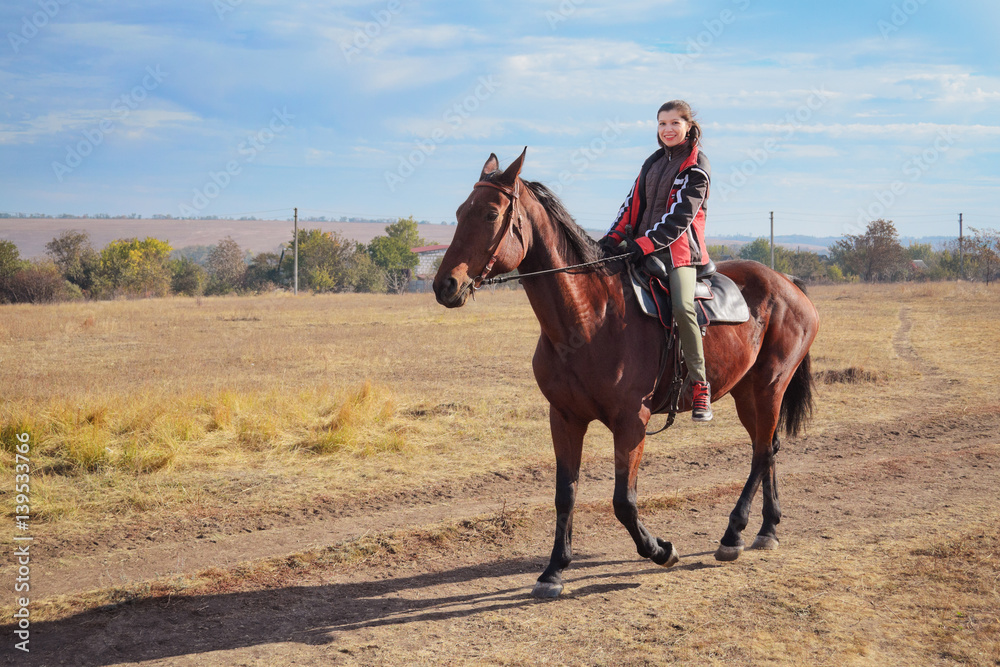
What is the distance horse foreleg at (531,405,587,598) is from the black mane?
1062 mm

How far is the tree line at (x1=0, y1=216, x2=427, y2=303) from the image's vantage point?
35312 mm

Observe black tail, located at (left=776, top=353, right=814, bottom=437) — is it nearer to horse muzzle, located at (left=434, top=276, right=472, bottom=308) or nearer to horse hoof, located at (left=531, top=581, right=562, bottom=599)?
horse hoof, located at (left=531, top=581, right=562, bottom=599)

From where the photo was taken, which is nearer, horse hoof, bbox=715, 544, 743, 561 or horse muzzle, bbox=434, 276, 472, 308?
horse muzzle, bbox=434, 276, 472, 308

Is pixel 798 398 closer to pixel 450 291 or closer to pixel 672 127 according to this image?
pixel 672 127

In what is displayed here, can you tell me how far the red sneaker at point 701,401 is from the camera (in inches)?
193

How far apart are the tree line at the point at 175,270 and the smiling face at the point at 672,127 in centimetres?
3688

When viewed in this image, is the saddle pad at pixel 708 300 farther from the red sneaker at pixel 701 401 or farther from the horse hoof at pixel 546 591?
the horse hoof at pixel 546 591

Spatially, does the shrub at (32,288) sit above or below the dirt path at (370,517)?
above

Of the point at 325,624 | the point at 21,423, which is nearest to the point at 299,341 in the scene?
the point at 21,423

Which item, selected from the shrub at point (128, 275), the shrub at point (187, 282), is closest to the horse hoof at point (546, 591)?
the shrub at point (128, 275)

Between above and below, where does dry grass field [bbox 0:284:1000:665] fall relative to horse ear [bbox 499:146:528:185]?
below

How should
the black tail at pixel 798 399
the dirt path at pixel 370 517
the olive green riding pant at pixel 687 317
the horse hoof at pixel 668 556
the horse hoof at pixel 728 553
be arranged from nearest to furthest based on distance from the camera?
the olive green riding pant at pixel 687 317
the horse hoof at pixel 668 556
the dirt path at pixel 370 517
the horse hoof at pixel 728 553
the black tail at pixel 798 399

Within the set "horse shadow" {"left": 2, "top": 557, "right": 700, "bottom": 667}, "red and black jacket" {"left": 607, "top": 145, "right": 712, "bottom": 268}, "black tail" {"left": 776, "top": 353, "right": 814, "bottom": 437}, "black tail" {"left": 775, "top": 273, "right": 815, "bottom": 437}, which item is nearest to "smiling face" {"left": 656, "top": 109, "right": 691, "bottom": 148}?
"red and black jacket" {"left": 607, "top": 145, "right": 712, "bottom": 268}

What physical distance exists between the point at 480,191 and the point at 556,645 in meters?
2.67
